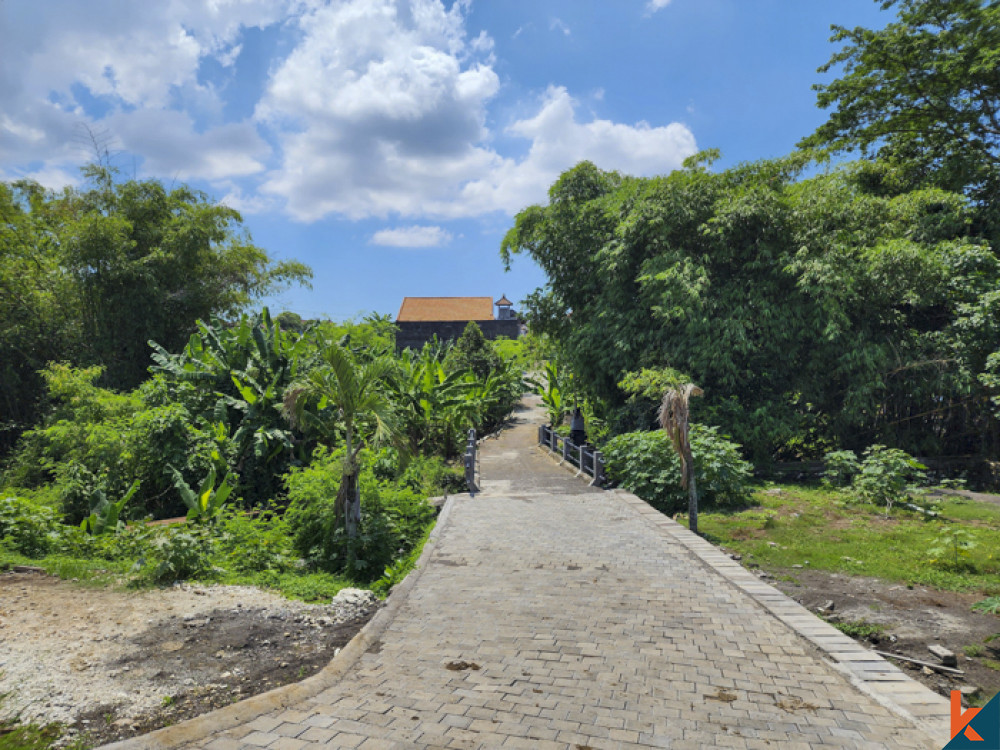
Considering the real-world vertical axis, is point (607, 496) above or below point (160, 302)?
below

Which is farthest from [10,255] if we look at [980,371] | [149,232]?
[980,371]

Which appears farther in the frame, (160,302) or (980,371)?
(160,302)

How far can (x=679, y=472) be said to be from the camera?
10.7 meters

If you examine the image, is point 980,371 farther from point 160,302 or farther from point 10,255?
point 10,255

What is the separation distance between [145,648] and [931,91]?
66.2ft

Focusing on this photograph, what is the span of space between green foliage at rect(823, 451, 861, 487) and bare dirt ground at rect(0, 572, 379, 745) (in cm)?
1140

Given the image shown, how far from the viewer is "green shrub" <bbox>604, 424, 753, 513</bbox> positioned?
10.7 metres

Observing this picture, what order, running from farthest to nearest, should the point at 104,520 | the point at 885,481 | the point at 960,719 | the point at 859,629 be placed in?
1. the point at 885,481
2. the point at 104,520
3. the point at 859,629
4. the point at 960,719

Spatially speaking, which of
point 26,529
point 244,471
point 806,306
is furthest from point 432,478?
point 806,306

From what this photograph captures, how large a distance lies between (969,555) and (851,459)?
556 cm

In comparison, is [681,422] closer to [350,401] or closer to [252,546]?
[350,401]

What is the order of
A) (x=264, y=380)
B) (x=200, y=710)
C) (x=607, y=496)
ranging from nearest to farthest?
(x=200, y=710), (x=607, y=496), (x=264, y=380)

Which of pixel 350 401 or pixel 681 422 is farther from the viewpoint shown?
pixel 681 422

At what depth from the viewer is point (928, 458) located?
14023 millimetres
